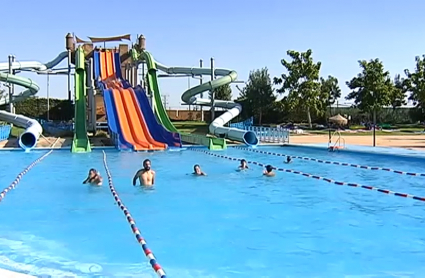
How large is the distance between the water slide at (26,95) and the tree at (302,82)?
1561cm

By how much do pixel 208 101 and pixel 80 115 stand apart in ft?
47.0

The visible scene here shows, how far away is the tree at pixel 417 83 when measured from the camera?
39775 millimetres

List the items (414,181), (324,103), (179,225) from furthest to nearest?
(324,103) < (414,181) < (179,225)

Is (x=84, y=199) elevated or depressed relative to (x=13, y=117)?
depressed

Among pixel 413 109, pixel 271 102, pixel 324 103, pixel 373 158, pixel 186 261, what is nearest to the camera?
pixel 186 261

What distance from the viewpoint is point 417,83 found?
138 ft

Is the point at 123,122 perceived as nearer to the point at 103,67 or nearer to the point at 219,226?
the point at 103,67

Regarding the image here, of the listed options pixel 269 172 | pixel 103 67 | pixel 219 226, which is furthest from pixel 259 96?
pixel 219 226

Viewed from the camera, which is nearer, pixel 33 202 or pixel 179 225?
pixel 179 225

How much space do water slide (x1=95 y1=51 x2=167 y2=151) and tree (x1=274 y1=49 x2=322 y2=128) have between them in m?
15.4

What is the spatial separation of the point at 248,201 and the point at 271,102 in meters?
35.1

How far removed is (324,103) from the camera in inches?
1582

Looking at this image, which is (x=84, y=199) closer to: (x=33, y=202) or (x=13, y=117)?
(x=33, y=202)

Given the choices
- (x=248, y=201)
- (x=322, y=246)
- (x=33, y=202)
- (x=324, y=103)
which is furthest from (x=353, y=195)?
(x=324, y=103)
